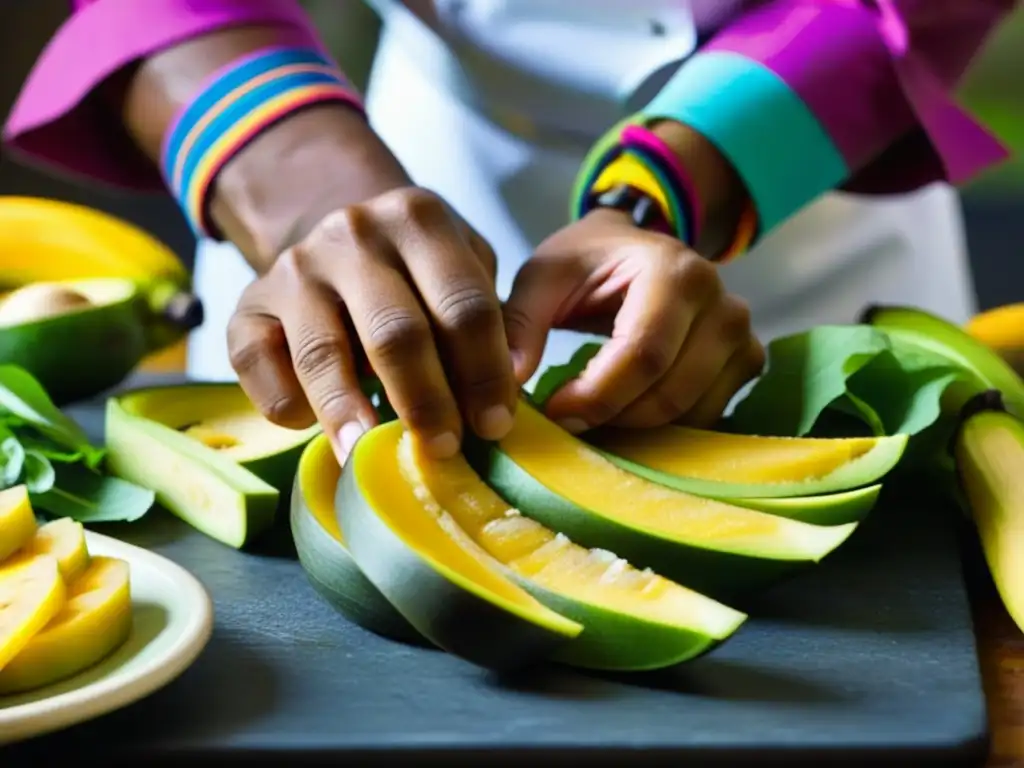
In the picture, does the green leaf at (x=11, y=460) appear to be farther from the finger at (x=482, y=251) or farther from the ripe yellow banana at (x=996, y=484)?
the ripe yellow banana at (x=996, y=484)

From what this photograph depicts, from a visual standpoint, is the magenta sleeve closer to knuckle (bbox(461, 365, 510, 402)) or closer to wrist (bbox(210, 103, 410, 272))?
wrist (bbox(210, 103, 410, 272))

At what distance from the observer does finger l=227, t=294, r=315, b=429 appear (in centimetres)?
107

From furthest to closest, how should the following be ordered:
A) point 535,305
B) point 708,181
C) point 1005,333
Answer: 1. point 1005,333
2. point 708,181
3. point 535,305

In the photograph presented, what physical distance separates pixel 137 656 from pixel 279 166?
570 mm

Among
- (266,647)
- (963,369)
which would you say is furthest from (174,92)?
(963,369)

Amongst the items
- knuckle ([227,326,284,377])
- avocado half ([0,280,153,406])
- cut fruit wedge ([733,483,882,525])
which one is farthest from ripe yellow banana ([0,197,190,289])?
cut fruit wedge ([733,483,882,525])

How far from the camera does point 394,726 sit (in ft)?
2.57

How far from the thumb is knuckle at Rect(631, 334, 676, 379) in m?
0.08

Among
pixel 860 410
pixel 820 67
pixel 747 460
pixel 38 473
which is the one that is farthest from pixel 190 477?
pixel 820 67

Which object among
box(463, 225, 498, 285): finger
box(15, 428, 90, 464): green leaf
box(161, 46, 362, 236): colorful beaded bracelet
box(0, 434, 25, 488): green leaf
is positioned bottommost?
box(15, 428, 90, 464): green leaf

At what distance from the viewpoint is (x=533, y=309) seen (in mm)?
1106

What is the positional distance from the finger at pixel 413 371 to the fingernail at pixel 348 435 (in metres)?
0.03

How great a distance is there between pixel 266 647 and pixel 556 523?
0.67 ft

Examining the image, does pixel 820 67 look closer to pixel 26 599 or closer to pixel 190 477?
pixel 190 477
